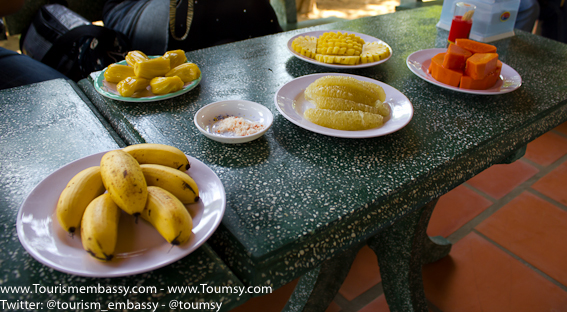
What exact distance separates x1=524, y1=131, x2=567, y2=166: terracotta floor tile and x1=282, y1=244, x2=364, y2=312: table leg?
1.53 metres

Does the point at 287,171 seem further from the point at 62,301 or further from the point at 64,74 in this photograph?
the point at 64,74

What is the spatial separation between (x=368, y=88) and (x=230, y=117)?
34 cm

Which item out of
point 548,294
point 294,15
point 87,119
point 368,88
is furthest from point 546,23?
point 87,119

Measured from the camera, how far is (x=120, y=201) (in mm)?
495

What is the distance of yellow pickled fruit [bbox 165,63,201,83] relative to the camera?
0.99 metres

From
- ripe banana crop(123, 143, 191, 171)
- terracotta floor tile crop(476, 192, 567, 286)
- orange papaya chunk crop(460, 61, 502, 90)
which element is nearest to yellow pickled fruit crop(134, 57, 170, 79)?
ripe banana crop(123, 143, 191, 171)

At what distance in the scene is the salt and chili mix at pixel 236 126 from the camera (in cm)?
78

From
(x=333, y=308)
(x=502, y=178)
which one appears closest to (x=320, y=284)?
(x=333, y=308)

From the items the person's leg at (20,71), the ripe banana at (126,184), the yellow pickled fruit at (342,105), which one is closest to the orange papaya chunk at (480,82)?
the yellow pickled fruit at (342,105)

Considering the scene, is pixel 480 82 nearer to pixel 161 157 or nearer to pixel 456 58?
pixel 456 58

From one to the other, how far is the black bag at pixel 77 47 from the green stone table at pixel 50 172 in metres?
0.50

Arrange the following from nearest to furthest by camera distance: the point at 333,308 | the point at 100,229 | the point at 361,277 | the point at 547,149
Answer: the point at 100,229 < the point at 333,308 < the point at 361,277 < the point at 547,149

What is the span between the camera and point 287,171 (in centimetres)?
70

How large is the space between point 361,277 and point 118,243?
1.07 metres
